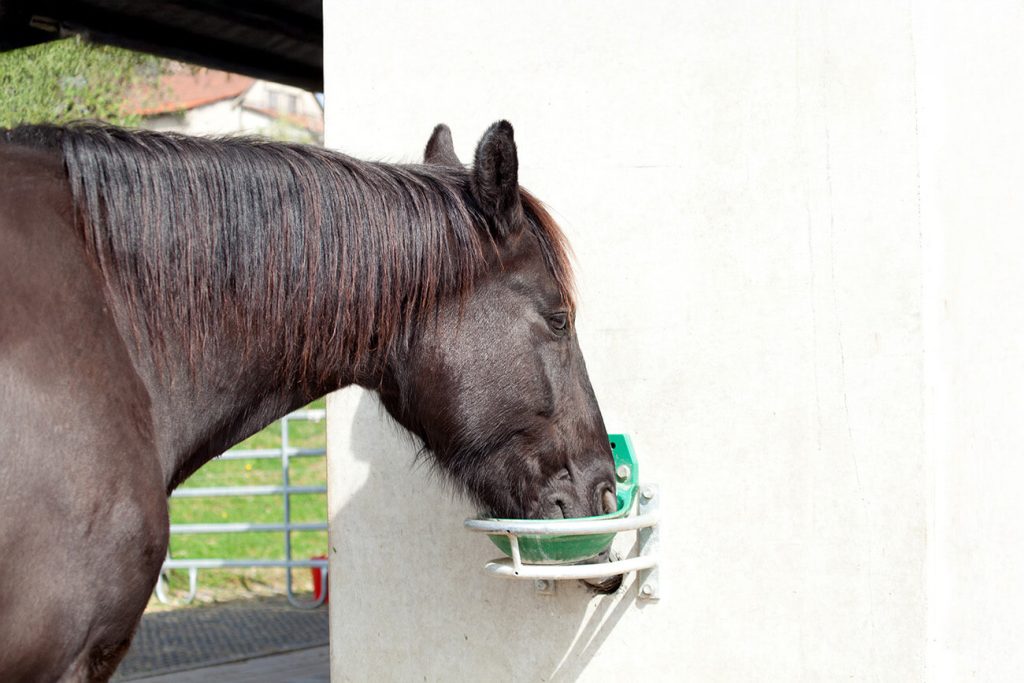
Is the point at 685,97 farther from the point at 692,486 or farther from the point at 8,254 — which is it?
the point at 8,254

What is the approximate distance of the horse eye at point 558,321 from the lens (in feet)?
10.2

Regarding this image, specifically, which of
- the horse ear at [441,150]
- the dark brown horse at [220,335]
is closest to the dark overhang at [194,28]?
the horse ear at [441,150]

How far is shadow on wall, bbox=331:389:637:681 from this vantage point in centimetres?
387

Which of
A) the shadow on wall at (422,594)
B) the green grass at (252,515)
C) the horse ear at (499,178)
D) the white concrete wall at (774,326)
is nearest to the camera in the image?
the horse ear at (499,178)

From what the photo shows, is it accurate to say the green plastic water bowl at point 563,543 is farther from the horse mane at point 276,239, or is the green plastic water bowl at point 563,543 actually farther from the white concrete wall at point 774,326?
the horse mane at point 276,239

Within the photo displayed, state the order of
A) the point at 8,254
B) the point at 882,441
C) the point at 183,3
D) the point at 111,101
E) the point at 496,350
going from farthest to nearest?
the point at 111,101 < the point at 183,3 < the point at 882,441 < the point at 496,350 < the point at 8,254

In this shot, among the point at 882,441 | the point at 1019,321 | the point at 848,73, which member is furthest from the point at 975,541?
the point at 848,73

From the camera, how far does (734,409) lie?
3.59 metres

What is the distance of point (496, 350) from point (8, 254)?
126 centimetres

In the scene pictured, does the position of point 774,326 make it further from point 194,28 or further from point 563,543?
point 194,28

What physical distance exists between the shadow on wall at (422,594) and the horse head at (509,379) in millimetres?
772

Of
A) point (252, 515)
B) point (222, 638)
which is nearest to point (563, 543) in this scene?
point (222, 638)

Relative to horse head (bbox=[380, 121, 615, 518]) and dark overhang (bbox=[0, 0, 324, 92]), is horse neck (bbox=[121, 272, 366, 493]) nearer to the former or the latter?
horse head (bbox=[380, 121, 615, 518])

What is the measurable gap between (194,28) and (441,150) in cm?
283
